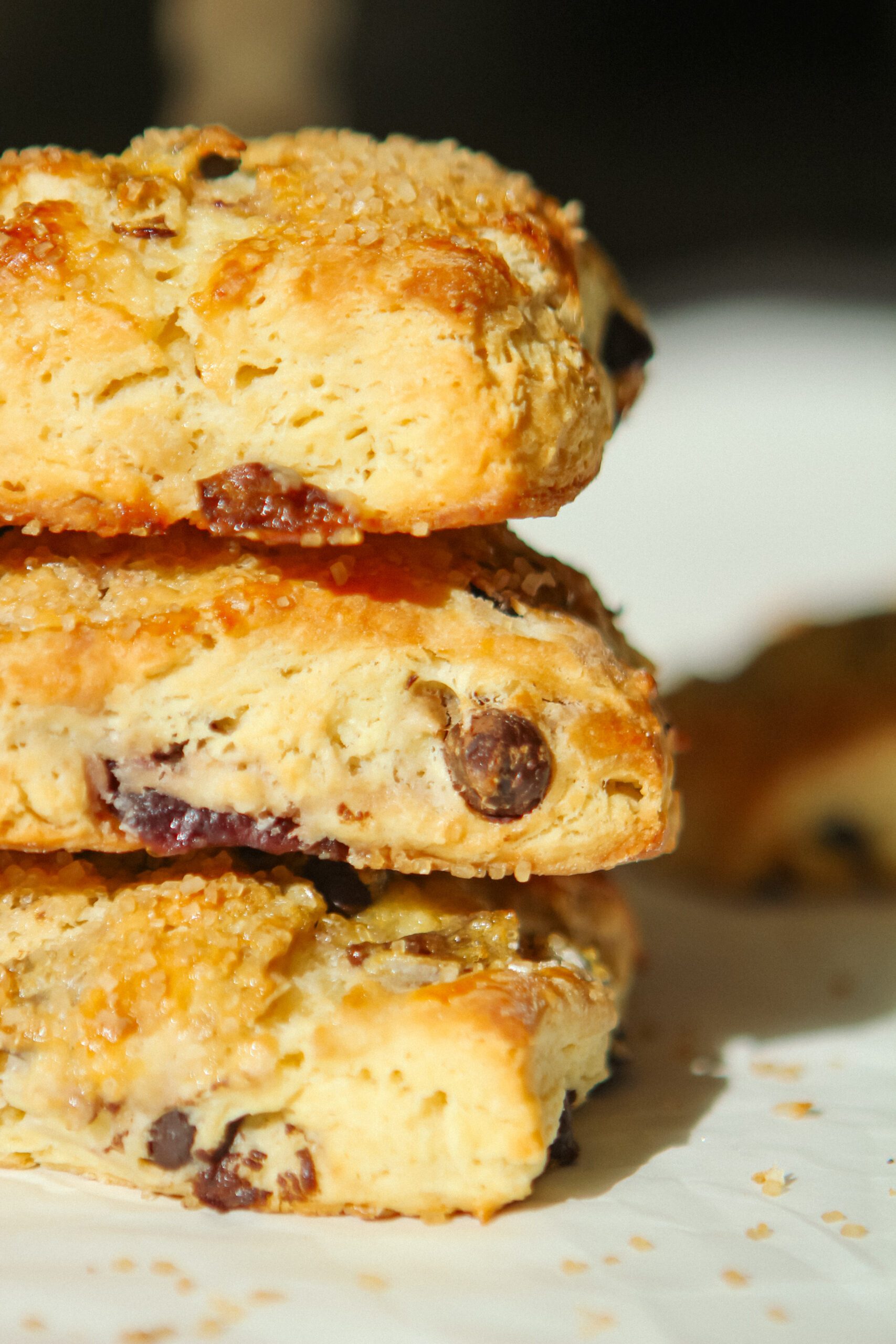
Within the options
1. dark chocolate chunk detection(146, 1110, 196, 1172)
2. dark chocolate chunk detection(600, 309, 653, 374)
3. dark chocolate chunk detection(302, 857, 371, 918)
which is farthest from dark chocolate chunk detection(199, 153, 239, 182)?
dark chocolate chunk detection(146, 1110, 196, 1172)

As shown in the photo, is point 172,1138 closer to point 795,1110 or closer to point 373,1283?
point 373,1283

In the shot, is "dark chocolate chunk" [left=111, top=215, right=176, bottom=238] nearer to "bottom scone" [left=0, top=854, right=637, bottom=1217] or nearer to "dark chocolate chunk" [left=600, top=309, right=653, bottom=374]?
"dark chocolate chunk" [left=600, top=309, right=653, bottom=374]

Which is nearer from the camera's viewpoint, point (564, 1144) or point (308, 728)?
point (308, 728)

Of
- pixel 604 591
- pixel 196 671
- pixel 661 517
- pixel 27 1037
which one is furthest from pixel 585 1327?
pixel 661 517

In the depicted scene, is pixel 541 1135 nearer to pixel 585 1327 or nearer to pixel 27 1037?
pixel 585 1327

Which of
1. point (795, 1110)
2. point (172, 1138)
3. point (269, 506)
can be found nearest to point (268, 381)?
point (269, 506)
